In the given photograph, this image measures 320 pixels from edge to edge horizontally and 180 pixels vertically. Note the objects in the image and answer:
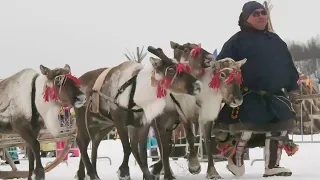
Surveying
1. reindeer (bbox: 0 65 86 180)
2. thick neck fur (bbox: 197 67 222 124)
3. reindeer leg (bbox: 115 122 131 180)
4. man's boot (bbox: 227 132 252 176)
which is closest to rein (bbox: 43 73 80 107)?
reindeer (bbox: 0 65 86 180)

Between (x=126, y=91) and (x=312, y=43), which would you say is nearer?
(x=126, y=91)

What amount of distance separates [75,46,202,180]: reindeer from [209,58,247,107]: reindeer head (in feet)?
1.32

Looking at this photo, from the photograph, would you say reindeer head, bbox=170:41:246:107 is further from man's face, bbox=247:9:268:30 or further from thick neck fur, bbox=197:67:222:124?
man's face, bbox=247:9:268:30

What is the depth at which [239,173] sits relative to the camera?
6156 mm

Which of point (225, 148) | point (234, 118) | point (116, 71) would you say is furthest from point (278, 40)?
point (116, 71)

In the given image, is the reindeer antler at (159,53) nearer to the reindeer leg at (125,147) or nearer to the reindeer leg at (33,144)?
the reindeer leg at (125,147)

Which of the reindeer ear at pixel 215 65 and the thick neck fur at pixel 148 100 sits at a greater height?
the reindeer ear at pixel 215 65

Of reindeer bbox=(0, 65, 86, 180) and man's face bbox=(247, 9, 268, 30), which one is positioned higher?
man's face bbox=(247, 9, 268, 30)

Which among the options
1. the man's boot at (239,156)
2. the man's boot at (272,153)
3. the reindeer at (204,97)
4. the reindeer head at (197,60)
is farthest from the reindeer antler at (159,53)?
the man's boot at (272,153)

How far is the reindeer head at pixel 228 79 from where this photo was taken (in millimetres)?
5621

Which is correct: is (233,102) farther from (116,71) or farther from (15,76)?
(15,76)

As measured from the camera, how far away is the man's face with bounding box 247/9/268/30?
20.1ft

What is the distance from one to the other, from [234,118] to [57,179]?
2422 mm

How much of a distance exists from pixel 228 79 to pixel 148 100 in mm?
866
